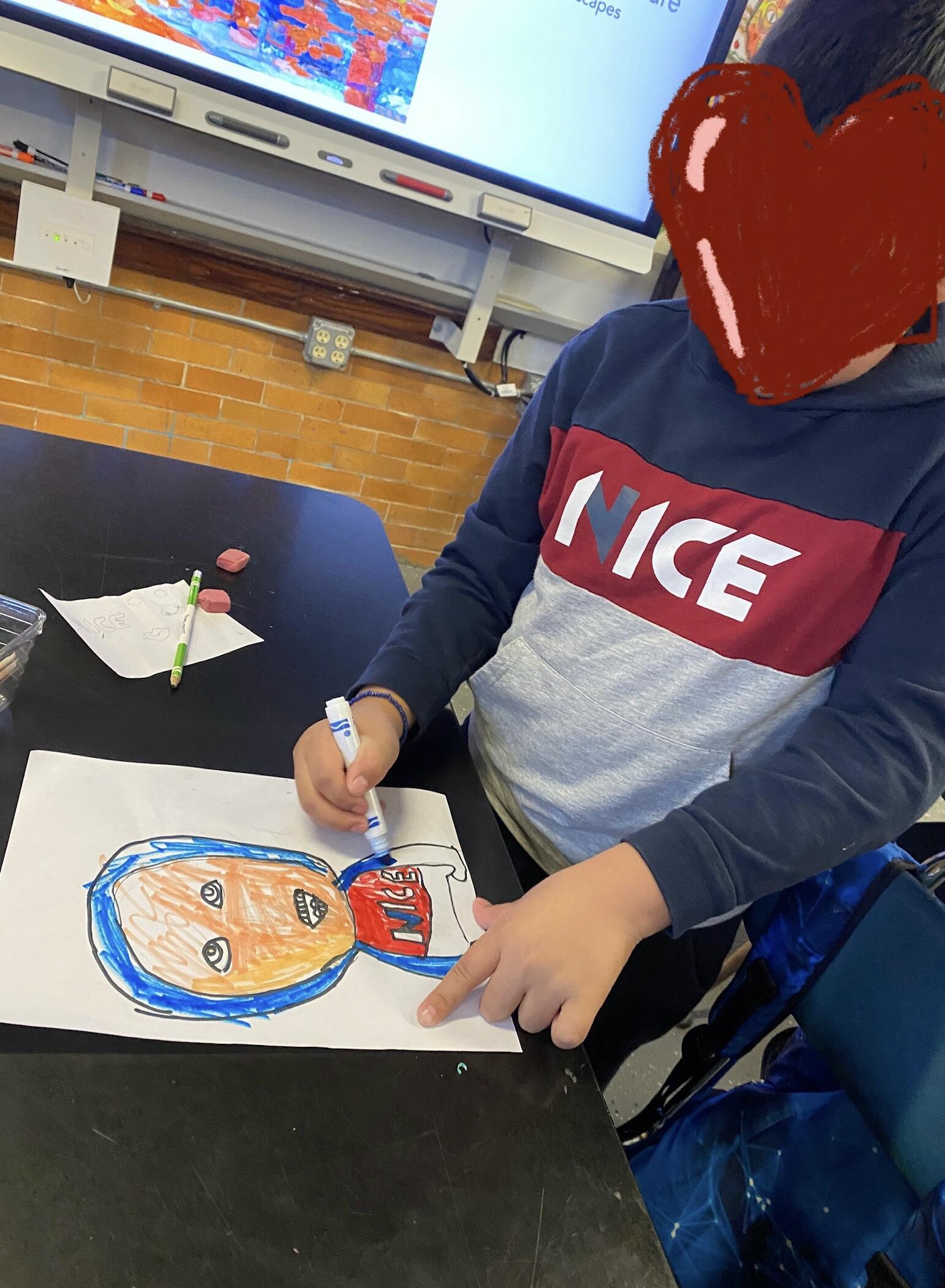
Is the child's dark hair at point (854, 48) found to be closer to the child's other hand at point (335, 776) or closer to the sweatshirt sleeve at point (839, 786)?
the sweatshirt sleeve at point (839, 786)

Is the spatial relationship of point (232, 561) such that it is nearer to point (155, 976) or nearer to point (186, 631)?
point (186, 631)

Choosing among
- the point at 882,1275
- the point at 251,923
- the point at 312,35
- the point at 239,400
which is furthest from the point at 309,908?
the point at 239,400

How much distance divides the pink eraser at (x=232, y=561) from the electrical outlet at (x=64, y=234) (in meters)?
1.18

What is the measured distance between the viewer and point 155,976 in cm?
45

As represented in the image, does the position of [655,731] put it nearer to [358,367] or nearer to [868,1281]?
[868,1281]

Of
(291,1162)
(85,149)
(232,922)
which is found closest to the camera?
(291,1162)

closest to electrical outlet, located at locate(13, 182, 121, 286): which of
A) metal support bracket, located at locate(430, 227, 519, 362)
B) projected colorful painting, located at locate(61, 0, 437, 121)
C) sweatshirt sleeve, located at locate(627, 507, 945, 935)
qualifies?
projected colorful painting, located at locate(61, 0, 437, 121)

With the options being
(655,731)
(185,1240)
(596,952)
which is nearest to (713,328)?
(655,731)

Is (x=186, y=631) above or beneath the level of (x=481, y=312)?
beneath

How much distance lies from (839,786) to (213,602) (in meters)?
0.56

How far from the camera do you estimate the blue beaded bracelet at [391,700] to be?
2.14 ft

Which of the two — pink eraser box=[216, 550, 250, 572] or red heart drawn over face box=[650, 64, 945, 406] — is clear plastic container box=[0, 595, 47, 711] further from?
red heart drawn over face box=[650, 64, 945, 406]

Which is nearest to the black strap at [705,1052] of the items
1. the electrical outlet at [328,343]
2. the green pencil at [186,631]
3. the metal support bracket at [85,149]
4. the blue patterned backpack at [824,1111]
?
the blue patterned backpack at [824,1111]

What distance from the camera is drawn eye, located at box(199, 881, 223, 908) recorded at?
19.5 inches
